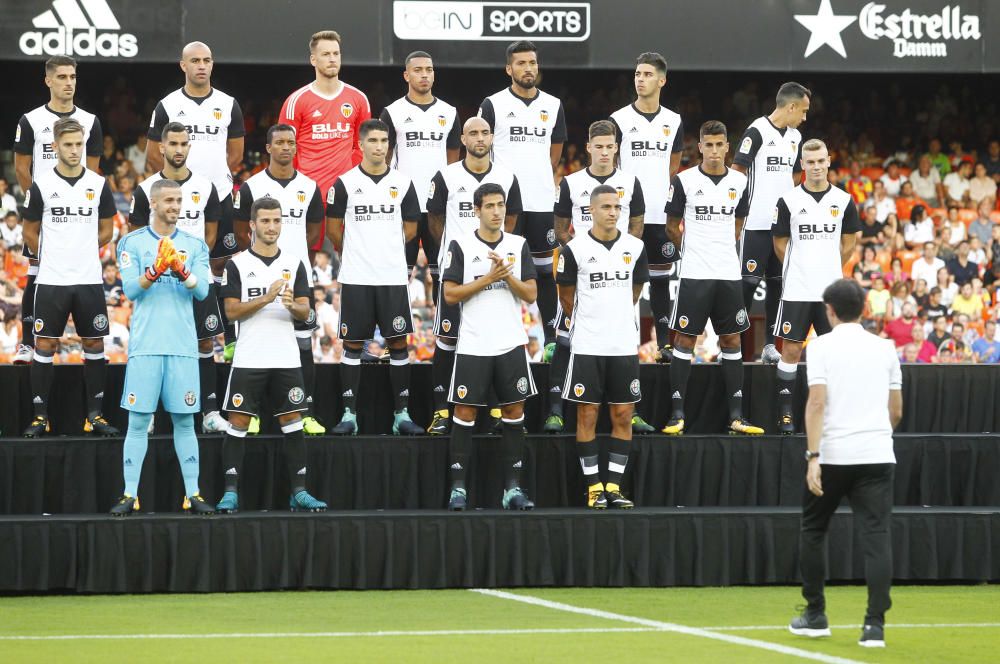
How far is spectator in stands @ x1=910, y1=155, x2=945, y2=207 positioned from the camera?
64.7ft

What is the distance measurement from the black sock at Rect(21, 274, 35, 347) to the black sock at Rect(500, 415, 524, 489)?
3.76m

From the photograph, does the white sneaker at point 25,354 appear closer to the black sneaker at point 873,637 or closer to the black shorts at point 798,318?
the black shorts at point 798,318

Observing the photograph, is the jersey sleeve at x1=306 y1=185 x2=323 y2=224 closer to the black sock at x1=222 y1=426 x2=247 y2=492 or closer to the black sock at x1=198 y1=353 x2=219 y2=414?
the black sock at x1=198 y1=353 x2=219 y2=414

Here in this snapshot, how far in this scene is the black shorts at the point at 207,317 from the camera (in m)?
10.4

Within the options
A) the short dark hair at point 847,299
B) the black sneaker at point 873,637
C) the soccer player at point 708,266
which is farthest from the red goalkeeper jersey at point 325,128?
the black sneaker at point 873,637

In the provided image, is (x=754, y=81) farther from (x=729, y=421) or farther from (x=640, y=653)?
(x=640, y=653)

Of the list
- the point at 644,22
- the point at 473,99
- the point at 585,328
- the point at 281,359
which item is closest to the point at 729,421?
the point at 585,328

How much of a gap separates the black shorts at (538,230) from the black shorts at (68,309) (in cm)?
326

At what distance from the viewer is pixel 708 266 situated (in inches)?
425

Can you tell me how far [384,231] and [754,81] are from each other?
11.3 metres

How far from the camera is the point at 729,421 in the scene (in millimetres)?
11320

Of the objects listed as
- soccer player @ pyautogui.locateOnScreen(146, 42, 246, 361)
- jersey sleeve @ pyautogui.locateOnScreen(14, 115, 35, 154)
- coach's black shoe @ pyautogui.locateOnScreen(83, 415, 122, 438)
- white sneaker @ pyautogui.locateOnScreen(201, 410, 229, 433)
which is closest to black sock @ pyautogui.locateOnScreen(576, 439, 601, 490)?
white sneaker @ pyautogui.locateOnScreen(201, 410, 229, 433)

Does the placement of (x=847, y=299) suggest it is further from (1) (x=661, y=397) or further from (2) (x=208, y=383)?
(2) (x=208, y=383)

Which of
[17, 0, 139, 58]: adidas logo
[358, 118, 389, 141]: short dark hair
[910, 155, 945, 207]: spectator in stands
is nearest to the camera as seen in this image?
[358, 118, 389, 141]: short dark hair
